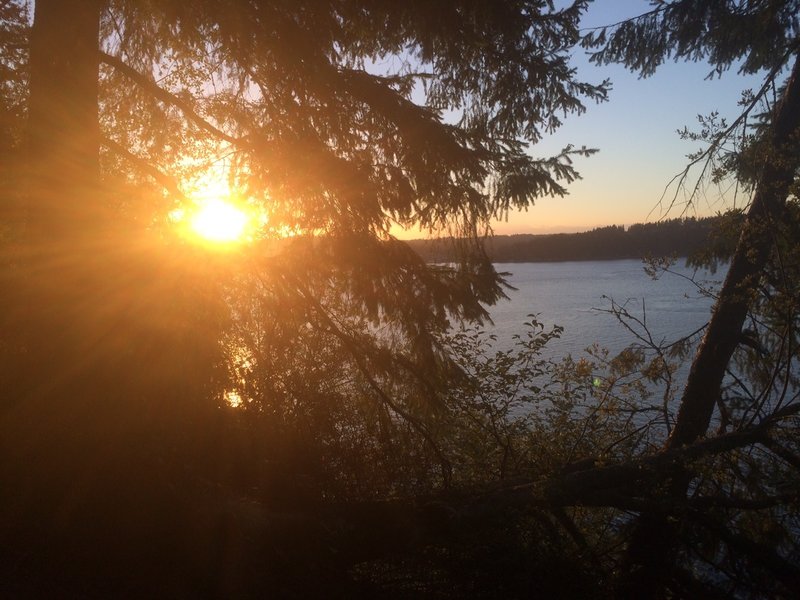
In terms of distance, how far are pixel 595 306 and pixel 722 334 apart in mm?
12823

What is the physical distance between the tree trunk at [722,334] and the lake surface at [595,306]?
55 cm

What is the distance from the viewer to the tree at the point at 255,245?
4.25 m

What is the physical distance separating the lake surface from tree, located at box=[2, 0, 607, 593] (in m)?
2.36

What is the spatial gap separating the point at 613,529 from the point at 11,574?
216 inches

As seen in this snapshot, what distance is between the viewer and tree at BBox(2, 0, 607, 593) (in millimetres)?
4246

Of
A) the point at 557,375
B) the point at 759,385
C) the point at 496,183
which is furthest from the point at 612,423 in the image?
the point at 496,183

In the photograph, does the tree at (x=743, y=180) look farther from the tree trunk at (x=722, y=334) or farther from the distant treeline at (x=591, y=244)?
the distant treeline at (x=591, y=244)

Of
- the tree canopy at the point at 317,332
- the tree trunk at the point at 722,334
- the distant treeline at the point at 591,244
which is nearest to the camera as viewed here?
the tree canopy at the point at 317,332

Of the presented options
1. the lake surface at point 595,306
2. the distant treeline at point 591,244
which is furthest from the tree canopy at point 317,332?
the distant treeline at point 591,244

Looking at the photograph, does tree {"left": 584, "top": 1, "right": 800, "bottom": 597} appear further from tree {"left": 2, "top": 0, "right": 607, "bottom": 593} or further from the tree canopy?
tree {"left": 2, "top": 0, "right": 607, "bottom": 593}

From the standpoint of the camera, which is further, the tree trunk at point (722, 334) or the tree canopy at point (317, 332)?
the tree trunk at point (722, 334)

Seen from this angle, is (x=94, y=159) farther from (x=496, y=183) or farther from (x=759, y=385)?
(x=759, y=385)

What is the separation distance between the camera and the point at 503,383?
6.26 metres

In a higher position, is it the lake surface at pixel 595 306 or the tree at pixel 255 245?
the tree at pixel 255 245
